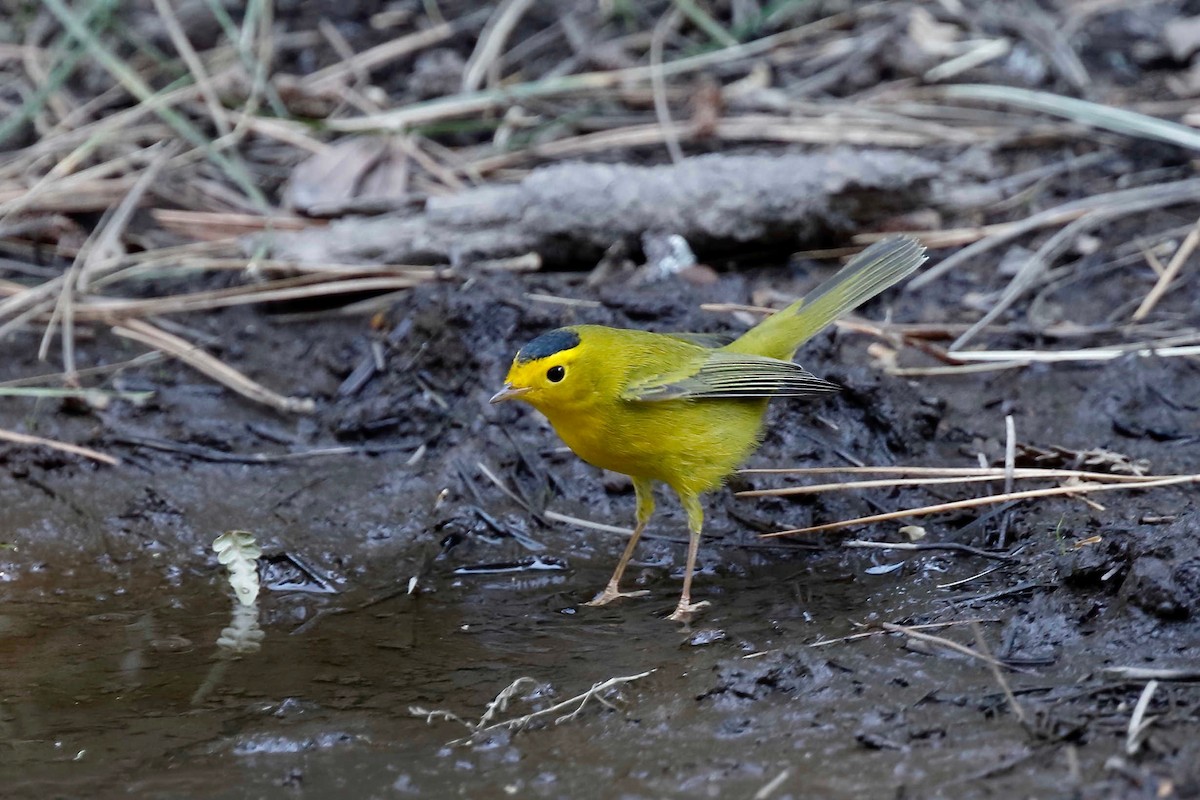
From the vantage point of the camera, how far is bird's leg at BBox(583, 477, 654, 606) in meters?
4.23

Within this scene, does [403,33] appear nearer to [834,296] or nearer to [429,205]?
[429,205]

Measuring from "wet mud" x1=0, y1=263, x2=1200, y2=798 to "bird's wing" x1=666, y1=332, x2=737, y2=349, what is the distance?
387mm

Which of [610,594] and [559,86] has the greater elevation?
[559,86]

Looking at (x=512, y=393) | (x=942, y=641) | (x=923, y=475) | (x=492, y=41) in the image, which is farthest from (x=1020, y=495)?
(x=492, y=41)

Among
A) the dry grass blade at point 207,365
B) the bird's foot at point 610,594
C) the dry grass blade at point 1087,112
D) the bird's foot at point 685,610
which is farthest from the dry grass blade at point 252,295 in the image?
the dry grass blade at point 1087,112

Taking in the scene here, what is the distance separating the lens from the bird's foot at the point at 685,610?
3.99m

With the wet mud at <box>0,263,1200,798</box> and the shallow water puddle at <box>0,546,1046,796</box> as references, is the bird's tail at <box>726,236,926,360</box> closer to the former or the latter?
the wet mud at <box>0,263,1200,798</box>

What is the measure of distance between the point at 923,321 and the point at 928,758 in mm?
3322

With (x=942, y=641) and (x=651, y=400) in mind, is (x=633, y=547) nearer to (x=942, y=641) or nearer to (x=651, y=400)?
(x=651, y=400)

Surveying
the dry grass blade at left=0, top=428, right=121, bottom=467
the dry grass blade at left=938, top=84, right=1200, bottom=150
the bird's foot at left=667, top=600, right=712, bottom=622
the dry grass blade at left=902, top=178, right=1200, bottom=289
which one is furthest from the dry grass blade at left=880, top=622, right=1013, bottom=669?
the dry grass blade at left=938, top=84, right=1200, bottom=150

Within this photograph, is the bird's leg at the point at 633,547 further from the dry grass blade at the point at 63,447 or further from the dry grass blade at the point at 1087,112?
the dry grass blade at the point at 1087,112

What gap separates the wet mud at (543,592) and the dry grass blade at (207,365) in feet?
0.27

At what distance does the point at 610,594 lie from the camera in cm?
425

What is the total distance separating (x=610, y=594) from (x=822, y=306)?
1490 millimetres
